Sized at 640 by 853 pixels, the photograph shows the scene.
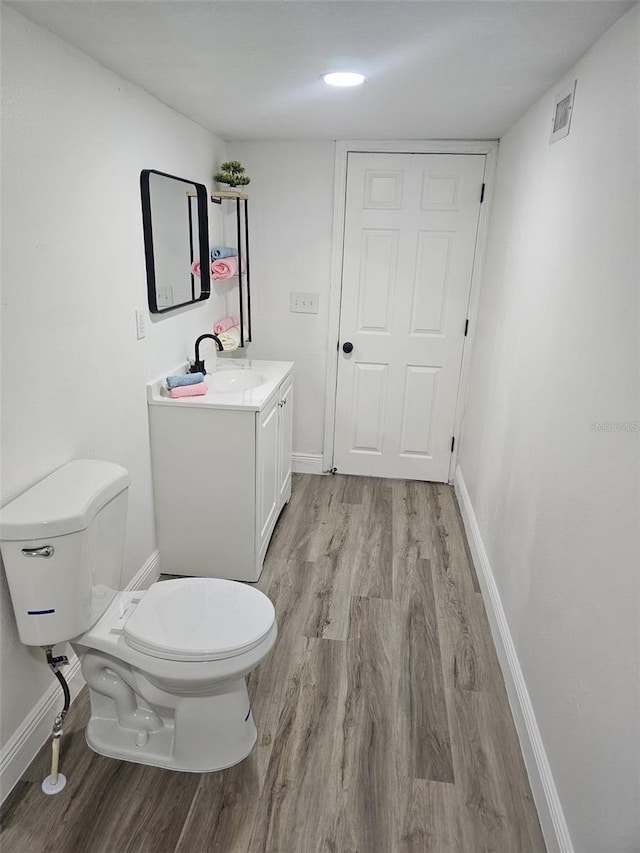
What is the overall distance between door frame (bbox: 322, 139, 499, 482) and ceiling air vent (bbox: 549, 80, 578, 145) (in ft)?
3.87

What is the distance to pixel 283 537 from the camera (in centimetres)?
305

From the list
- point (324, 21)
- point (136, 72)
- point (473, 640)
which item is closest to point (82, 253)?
point (136, 72)

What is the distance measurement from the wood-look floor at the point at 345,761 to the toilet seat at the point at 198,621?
435 mm

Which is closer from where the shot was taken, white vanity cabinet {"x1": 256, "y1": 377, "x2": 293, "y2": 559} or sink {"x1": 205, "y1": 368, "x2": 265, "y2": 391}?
white vanity cabinet {"x1": 256, "y1": 377, "x2": 293, "y2": 559}

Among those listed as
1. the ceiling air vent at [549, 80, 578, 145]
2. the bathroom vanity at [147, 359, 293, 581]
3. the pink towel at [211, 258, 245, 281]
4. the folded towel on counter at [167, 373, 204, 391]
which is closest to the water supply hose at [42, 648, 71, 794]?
the bathroom vanity at [147, 359, 293, 581]

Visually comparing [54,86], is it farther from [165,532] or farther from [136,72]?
[165,532]

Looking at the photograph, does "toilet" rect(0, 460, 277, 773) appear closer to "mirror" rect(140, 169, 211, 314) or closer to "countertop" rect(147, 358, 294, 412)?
"countertop" rect(147, 358, 294, 412)

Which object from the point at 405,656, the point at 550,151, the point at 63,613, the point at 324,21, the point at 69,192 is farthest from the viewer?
the point at 405,656

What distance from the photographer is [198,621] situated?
66.9 inches

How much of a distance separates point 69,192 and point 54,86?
28 cm

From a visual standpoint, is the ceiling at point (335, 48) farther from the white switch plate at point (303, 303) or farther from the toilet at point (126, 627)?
the toilet at point (126, 627)

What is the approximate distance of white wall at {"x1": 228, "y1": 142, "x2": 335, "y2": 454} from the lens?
10.7ft

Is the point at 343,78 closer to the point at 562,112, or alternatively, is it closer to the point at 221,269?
the point at 562,112

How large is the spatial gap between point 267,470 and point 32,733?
1.39 meters
